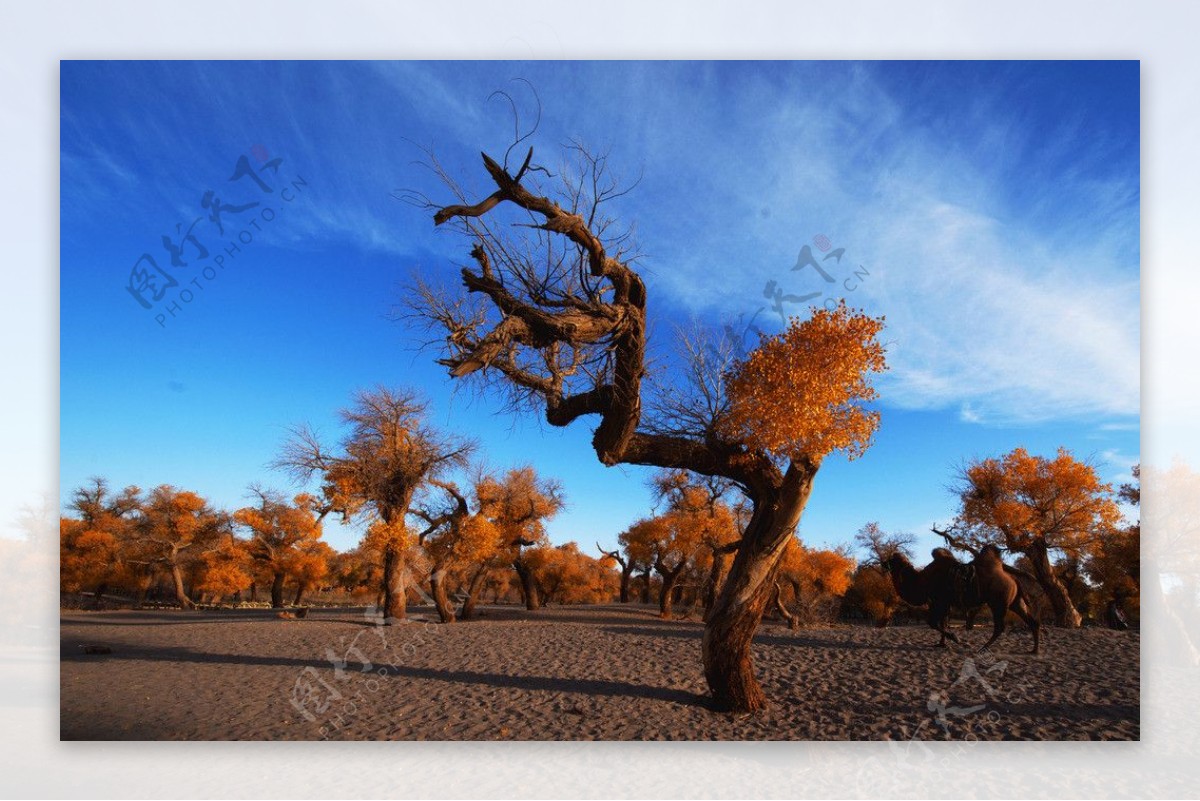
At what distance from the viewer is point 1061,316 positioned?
6.25m

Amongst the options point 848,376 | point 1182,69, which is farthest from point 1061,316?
point 848,376

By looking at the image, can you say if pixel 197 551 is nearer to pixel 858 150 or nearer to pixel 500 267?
pixel 500 267

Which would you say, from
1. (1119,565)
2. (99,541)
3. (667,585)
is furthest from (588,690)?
(99,541)

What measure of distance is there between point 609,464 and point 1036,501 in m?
9.02

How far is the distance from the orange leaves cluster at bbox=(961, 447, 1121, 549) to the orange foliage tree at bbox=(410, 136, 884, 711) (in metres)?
6.00

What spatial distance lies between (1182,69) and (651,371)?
6.02m

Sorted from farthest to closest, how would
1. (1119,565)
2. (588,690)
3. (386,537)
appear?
(386,537) → (1119,565) → (588,690)

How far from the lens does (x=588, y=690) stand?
6207 millimetres

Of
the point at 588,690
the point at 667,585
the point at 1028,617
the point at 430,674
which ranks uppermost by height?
the point at 1028,617

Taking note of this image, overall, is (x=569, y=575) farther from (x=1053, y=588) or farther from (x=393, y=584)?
(x=1053, y=588)

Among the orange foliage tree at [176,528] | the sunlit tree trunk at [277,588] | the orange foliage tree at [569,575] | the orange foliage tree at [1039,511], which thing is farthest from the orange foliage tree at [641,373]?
the orange foliage tree at [569,575]

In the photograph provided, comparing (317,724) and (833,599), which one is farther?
(833,599)

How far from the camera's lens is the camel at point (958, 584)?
735cm

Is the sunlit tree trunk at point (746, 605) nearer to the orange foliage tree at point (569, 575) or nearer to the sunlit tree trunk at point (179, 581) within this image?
the sunlit tree trunk at point (179, 581)
